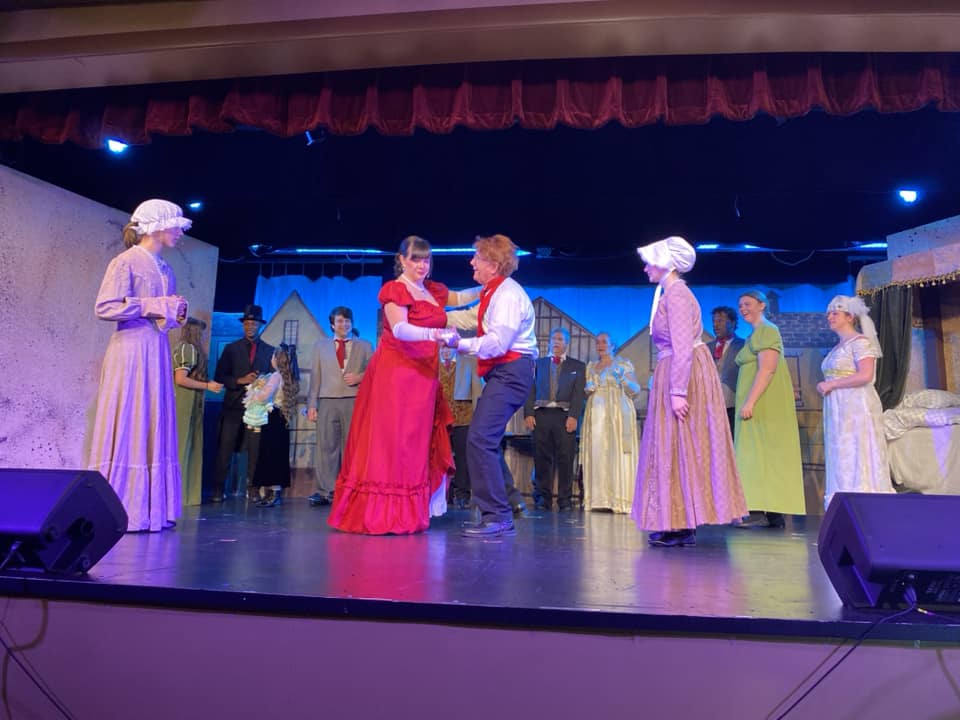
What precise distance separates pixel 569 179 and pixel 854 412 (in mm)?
2986

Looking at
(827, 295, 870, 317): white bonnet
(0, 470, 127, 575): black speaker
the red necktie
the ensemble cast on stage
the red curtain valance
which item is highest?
the red curtain valance

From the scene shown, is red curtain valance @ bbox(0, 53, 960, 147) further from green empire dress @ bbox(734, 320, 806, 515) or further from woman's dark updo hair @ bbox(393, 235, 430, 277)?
green empire dress @ bbox(734, 320, 806, 515)

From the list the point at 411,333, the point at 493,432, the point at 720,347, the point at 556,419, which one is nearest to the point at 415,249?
the point at 411,333

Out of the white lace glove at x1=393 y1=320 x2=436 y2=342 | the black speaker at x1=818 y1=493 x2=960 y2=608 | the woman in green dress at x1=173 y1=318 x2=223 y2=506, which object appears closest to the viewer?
the black speaker at x1=818 y1=493 x2=960 y2=608

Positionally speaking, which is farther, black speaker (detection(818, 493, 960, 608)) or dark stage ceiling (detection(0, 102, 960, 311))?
dark stage ceiling (detection(0, 102, 960, 311))

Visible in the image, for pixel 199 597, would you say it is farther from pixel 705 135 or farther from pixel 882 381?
pixel 882 381

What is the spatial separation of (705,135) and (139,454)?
4930mm

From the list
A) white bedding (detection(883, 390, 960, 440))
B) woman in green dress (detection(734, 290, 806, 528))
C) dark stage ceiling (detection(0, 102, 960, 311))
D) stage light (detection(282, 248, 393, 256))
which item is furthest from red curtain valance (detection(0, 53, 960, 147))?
stage light (detection(282, 248, 393, 256))

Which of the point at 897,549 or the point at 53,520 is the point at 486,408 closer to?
the point at 53,520

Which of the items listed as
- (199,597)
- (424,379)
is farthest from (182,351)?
(199,597)

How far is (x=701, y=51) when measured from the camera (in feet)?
14.9

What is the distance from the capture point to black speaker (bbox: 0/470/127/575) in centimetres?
219

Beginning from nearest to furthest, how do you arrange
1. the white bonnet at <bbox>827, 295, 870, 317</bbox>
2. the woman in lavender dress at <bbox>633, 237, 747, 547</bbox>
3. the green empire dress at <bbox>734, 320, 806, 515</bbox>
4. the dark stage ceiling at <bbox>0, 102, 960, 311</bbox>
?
1. the woman in lavender dress at <bbox>633, 237, 747, 547</bbox>
2. the white bonnet at <bbox>827, 295, 870, 317</bbox>
3. the green empire dress at <bbox>734, 320, 806, 515</bbox>
4. the dark stage ceiling at <bbox>0, 102, 960, 311</bbox>

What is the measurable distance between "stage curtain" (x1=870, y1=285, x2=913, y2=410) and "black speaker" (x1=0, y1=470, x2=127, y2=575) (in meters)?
6.90
